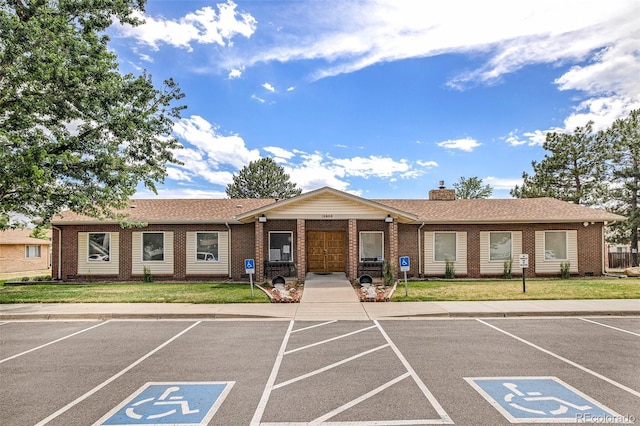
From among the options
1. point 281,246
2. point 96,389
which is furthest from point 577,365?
point 281,246

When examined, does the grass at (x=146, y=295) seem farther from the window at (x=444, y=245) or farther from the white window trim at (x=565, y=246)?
the white window trim at (x=565, y=246)

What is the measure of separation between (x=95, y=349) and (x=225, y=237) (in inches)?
461

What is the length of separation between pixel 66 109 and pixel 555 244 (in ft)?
75.3

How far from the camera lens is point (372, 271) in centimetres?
1844

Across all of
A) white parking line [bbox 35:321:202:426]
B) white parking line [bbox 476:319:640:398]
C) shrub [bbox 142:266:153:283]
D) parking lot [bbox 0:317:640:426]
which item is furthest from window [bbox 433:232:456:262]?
white parking line [bbox 35:321:202:426]

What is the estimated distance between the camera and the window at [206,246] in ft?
63.0

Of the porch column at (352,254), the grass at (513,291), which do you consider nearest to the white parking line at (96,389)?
the grass at (513,291)

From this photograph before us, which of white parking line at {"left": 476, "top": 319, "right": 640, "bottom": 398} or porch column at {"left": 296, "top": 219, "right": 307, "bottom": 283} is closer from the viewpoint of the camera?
white parking line at {"left": 476, "top": 319, "right": 640, "bottom": 398}

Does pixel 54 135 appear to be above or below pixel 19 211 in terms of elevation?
above

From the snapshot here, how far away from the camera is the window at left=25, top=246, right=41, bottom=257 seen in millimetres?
33062

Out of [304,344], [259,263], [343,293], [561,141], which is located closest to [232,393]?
[304,344]

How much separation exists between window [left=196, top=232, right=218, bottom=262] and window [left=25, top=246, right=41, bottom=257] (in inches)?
930

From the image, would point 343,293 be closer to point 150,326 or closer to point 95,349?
point 150,326

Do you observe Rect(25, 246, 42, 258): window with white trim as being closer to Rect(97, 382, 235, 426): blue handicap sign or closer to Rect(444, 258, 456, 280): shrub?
Rect(444, 258, 456, 280): shrub
